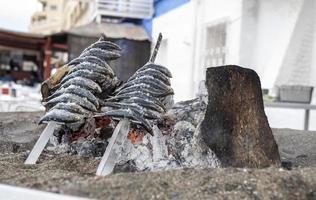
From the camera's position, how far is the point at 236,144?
7.69 feet

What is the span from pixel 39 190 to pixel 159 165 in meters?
1.09

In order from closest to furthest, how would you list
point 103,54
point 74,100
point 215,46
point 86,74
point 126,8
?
point 74,100, point 86,74, point 103,54, point 215,46, point 126,8

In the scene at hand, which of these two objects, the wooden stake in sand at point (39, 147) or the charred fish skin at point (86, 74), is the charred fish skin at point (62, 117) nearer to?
the wooden stake in sand at point (39, 147)

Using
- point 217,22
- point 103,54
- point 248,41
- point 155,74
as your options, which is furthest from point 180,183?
point 217,22

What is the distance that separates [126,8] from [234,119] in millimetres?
14607

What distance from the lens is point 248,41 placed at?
8594 mm

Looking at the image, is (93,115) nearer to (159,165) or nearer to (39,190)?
(159,165)

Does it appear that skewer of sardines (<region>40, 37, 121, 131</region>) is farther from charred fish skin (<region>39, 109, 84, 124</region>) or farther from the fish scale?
the fish scale

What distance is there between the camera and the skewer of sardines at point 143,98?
244 cm

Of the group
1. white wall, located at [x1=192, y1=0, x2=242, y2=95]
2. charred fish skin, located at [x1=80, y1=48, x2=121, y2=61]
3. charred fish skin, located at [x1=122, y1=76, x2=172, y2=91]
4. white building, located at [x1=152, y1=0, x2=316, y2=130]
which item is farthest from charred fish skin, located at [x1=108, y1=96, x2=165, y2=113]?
white wall, located at [x1=192, y1=0, x2=242, y2=95]

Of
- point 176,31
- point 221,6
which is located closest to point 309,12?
point 221,6

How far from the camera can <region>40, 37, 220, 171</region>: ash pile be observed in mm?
2525

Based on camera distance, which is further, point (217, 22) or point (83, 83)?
point (217, 22)

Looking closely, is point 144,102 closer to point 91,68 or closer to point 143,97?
point 143,97
